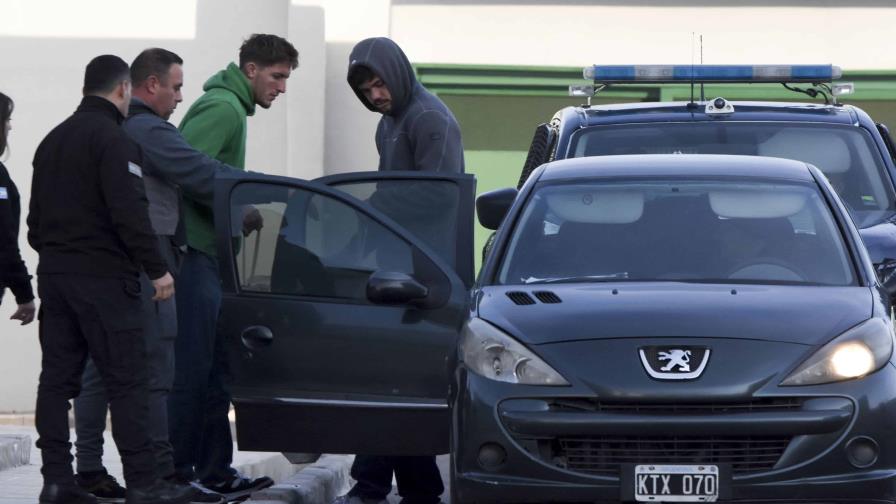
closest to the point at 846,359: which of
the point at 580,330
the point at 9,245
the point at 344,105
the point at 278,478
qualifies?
the point at 580,330

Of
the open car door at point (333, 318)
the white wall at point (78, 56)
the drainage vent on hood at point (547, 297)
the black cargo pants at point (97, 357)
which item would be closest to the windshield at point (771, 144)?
the open car door at point (333, 318)

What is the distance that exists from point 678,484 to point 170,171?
301cm

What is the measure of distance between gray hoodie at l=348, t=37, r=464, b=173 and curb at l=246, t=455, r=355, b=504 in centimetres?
159

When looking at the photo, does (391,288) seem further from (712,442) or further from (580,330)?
(712,442)

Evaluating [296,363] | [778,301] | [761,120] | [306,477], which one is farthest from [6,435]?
[778,301]

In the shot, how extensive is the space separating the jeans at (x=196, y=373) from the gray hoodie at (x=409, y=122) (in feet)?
3.62

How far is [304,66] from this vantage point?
15.5 m

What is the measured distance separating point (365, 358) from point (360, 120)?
27.8 ft

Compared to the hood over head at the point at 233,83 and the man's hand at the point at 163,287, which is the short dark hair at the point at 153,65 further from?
the man's hand at the point at 163,287

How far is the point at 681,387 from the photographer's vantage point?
19.4 ft

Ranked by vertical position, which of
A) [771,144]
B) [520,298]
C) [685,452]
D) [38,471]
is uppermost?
[771,144]

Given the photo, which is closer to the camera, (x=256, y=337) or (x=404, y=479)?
(x=256, y=337)

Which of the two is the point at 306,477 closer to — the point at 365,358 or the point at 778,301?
the point at 365,358

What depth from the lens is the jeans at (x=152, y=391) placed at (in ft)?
23.9
